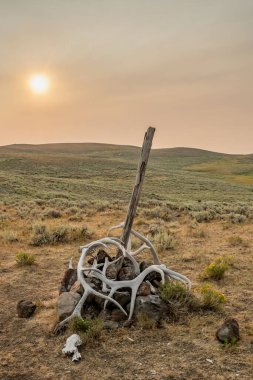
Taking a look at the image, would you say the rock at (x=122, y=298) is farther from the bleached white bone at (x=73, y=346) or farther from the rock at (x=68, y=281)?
the rock at (x=68, y=281)

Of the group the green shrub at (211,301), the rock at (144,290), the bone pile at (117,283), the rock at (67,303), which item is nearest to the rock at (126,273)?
the bone pile at (117,283)

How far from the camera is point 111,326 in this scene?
7320mm

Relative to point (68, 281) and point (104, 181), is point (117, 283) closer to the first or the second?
point (68, 281)

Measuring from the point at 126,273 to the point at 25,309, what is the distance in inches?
87.2

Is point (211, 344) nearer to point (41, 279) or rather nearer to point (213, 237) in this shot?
point (41, 279)

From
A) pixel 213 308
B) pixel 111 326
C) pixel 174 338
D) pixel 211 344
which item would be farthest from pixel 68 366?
pixel 213 308

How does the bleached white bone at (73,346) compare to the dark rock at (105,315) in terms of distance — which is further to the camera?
the dark rock at (105,315)

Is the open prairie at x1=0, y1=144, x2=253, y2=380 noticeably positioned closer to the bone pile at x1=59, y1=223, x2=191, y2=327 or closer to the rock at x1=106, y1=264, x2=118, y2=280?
the bone pile at x1=59, y1=223, x2=191, y2=327

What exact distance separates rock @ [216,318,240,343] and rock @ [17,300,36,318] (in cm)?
384

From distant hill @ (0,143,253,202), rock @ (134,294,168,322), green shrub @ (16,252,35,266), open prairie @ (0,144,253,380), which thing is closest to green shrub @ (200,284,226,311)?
open prairie @ (0,144,253,380)

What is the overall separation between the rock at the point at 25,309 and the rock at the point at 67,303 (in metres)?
0.79

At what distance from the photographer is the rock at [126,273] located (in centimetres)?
810

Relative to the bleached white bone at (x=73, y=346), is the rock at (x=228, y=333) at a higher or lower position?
higher

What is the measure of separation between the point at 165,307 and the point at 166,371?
6.19ft
